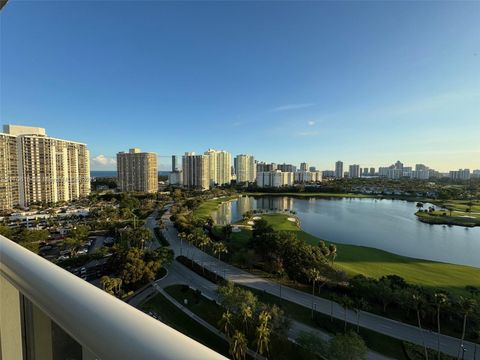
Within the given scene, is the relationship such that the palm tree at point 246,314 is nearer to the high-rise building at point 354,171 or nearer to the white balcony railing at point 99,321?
the white balcony railing at point 99,321

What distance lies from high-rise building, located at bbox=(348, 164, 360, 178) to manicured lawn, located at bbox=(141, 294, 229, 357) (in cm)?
8525

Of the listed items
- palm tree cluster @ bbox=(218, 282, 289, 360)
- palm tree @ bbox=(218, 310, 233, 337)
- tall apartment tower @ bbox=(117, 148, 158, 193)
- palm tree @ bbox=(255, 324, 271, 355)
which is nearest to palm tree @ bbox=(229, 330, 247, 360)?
palm tree cluster @ bbox=(218, 282, 289, 360)

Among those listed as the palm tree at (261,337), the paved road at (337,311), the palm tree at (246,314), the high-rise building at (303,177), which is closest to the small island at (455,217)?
the paved road at (337,311)

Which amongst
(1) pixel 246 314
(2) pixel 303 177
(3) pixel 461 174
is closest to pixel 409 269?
(1) pixel 246 314

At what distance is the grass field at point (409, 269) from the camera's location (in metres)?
10.1

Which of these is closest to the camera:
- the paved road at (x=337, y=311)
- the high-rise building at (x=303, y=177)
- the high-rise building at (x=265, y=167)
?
the paved road at (x=337, y=311)

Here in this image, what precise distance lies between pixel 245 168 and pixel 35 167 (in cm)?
4069

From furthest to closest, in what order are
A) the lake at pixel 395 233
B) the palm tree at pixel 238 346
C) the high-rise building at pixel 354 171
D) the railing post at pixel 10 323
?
the high-rise building at pixel 354 171
the lake at pixel 395 233
the palm tree at pixel 238 346
the railing post at pixel 10 323

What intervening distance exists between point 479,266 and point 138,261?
15.7 m

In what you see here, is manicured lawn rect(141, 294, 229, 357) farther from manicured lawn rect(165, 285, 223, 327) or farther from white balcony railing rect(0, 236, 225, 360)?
white balcony railing rect(0, 236, 225, 360)

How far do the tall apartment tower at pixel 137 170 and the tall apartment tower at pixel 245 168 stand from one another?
23162 millimetres

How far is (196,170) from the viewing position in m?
46.1

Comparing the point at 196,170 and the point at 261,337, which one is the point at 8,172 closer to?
the point at 261,337

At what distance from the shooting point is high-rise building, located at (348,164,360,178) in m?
84.0
